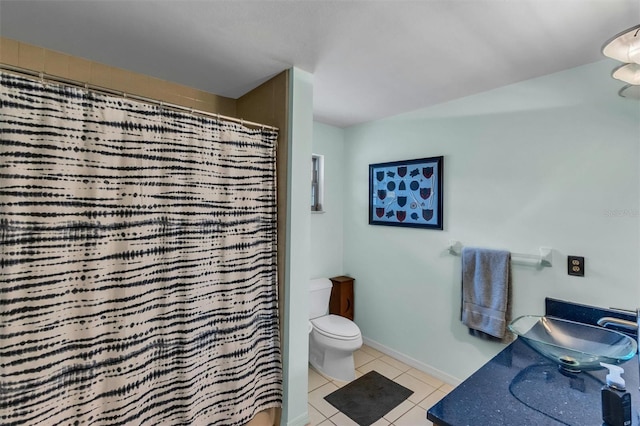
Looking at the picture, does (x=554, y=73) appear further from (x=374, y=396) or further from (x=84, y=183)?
(x=84, y=183)

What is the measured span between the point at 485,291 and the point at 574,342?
24.8 inches

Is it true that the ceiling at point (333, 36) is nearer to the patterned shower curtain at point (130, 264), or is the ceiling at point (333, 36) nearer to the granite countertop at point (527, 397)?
the patterned shower curtain at point (130, 264)

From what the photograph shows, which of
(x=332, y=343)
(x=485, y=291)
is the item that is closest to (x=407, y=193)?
(x=485, y=291)

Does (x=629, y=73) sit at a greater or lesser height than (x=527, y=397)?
greater

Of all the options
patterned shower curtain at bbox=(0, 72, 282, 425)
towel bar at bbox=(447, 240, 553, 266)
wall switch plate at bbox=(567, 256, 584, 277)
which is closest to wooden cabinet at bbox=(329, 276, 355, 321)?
patterned shower curtain at bbox=(0, 72, 282, 425)

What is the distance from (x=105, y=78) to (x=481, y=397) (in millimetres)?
2483

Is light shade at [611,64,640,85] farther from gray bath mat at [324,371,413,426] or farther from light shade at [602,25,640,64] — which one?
gray bath mat at [324,371,413,426]

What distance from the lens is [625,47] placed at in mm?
1140

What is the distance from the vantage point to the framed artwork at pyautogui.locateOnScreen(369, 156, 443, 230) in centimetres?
249

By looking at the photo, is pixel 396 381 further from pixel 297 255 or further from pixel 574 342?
pixel 297 255

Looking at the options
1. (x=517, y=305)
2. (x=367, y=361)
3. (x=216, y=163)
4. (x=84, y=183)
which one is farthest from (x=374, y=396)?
(x=84, y=183)

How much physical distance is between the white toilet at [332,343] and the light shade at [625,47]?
2221mm

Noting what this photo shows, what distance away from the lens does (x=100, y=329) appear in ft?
4.20

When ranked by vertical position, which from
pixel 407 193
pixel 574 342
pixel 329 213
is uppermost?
pixel 407 193
